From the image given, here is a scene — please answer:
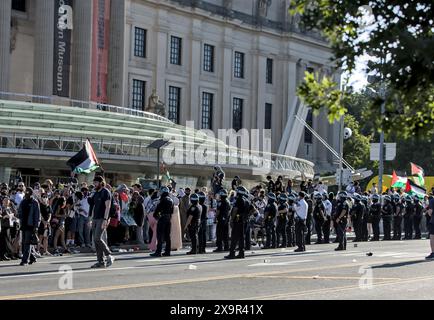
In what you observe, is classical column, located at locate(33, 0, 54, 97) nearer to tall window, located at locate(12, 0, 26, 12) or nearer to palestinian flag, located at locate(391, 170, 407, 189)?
tall window, located at locate(12, 0, 26, 12)

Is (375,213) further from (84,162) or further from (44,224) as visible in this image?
(44,224)

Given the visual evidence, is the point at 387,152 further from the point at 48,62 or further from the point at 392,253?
the point at 392,253

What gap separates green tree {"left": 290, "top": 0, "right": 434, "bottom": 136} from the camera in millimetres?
8602

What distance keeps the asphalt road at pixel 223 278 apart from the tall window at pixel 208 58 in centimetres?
4906

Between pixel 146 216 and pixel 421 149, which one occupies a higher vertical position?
pixel 421 149

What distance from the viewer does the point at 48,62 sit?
48.9 m

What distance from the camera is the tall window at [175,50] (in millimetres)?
69562

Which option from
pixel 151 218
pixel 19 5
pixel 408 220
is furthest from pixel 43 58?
pixel 151 218

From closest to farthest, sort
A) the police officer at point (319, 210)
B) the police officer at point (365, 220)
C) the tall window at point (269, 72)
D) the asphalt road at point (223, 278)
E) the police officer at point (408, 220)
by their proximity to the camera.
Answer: the asphalt road at point (223, 278), the police officer at point (319, 210), the police officer at point (365, 220), the police officer at point (408, 220), the tall window at point (269, 72)

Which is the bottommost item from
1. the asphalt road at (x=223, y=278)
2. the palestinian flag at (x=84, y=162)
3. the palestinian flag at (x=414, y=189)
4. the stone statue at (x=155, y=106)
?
the asphalt road at (x=223, y=278)

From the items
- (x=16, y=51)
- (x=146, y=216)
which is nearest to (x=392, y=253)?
(x=146, y=216)

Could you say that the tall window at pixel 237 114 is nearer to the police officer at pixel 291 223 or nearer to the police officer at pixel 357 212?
the police officer at pixel 357 212

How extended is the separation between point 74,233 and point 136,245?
2593mm

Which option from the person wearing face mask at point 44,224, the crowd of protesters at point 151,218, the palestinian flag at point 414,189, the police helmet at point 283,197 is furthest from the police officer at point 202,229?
the palestinian flag at point 414,189
